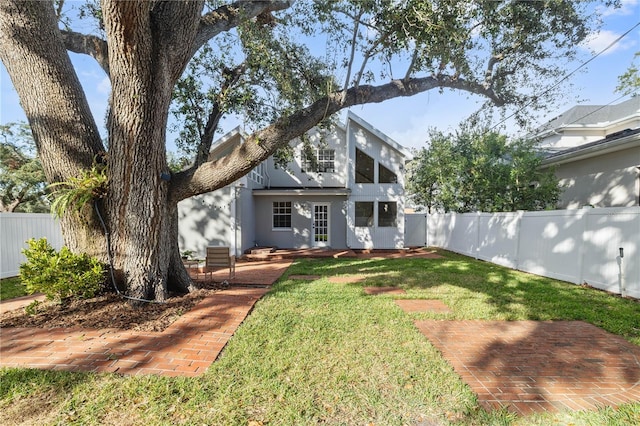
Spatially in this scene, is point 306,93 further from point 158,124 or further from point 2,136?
point 2,136

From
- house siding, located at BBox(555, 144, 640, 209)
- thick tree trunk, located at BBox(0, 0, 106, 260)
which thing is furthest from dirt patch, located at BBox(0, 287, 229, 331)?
house siding, located at BBox(555, 144, 640, 209)

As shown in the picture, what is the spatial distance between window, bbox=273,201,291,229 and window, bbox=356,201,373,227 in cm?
343

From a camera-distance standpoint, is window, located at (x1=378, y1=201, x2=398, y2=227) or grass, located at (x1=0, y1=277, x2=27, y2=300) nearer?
grass, located at (x1=0, y1=277, x2=27, y2=300)

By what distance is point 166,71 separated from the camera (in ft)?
16.6

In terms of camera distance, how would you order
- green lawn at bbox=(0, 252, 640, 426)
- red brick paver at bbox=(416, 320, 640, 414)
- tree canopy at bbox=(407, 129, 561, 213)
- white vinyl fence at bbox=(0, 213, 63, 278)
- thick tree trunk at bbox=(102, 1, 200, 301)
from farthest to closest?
1. tree canopy at bbox=(407, 129, 561, 213)
2. white vinyl fence at bbox=(0, 213, 63, 278)
3. thick tree trunk at bbox=(102, 1, 200, 301)
4. red brick paver at bbox=(416, 320, 640, 414)
5. green lawn at bbox=(0, 252, 640, 426)

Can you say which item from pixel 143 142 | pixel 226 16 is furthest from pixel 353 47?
pixel 143 142

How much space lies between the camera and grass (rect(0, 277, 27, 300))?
6.18 metres

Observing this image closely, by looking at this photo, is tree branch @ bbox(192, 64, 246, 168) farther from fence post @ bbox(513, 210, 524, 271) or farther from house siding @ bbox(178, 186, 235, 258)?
fence post @ bbox(513, 210, 524, 271)

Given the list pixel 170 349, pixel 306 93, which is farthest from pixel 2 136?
pixel 170 349

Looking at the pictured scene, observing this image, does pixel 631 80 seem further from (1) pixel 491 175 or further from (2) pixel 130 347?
(2) pixel 130 347

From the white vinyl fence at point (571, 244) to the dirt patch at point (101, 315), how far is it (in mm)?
8807

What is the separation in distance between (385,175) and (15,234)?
13531 mm

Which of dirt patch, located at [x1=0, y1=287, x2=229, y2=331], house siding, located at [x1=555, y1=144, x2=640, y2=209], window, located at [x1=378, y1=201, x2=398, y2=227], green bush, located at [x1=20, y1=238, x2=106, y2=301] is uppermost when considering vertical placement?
house siding, located at [x1=555, y1=144, x2=640, y2=209]

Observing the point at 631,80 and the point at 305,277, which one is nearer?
the point at 305,277
